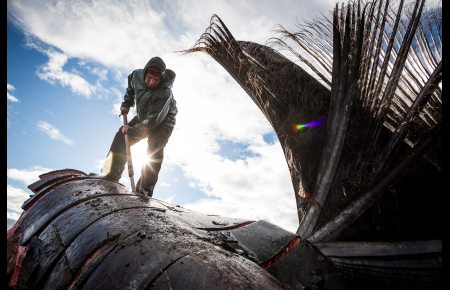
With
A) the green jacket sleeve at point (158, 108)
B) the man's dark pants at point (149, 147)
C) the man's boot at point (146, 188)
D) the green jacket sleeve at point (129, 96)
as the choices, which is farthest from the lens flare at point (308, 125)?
the green jacket sleeve at point (129, 96)

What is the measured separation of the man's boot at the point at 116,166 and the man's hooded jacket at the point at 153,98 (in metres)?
0.54

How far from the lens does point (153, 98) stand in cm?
368

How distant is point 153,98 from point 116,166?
1.02m

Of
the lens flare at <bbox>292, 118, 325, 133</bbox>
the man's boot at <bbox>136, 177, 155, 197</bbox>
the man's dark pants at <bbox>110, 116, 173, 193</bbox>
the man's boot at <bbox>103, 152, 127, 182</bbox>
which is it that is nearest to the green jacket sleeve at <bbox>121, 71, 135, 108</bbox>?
the man's dark pants at <bbox>110, 116, 173, 193</bbox>

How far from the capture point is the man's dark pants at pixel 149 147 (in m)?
3.56

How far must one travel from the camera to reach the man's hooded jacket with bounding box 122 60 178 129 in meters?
3.58

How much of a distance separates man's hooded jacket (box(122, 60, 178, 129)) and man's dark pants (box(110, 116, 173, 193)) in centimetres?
12

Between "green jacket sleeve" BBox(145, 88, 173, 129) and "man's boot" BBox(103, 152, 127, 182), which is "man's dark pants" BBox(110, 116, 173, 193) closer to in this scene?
"man's boot" BBox(103, 152, 127, 182)

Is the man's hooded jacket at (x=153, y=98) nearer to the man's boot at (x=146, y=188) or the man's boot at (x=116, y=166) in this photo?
the man's boot at (x=116, y=166)

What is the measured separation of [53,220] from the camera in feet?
6.61

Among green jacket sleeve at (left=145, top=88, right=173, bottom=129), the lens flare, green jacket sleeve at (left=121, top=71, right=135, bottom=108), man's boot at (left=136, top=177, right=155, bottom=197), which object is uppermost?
green jacket sleeve at (left=121, top=71, right=135, bottom=108)

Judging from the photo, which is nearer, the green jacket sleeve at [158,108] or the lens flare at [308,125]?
the lens flare at [308,125]

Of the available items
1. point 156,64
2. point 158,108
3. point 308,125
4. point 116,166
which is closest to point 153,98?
point 158,108

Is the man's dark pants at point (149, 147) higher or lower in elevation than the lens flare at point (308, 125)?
lower
